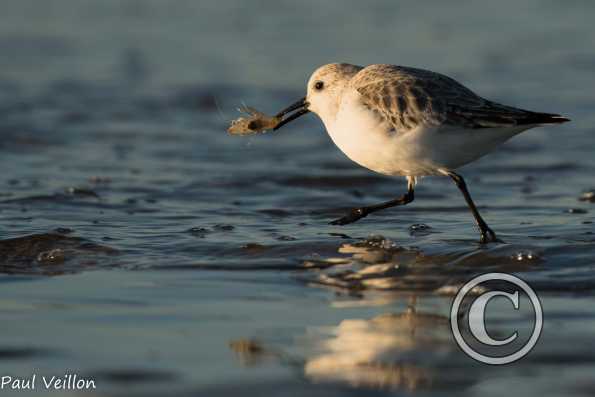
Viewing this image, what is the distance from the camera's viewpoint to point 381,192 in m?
9.29

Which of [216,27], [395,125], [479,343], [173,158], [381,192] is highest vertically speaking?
[216,27]

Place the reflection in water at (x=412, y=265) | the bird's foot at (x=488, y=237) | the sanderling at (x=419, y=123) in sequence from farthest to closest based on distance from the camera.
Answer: the bird's foot at (x=488, y=237) < the sanderling at (x=419, y=123) < the reflection in water at (x=412, y=265)

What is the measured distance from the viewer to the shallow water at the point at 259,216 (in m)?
4.62

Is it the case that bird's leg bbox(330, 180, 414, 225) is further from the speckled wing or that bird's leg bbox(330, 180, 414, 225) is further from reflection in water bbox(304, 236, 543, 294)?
the speckled wing

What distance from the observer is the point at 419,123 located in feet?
22.0

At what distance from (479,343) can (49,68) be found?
432 inches

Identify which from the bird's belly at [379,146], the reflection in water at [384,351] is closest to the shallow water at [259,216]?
the reflection in water at [384,351]

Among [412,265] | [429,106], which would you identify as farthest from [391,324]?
[429,106]

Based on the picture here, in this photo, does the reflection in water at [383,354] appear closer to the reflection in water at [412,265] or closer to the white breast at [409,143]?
the reflection in water at [412,265]

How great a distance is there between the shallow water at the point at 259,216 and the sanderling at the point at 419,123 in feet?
1.83

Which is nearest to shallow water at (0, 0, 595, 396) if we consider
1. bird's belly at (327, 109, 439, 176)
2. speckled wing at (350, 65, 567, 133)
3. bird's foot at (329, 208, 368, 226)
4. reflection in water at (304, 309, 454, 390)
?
reflection in water at (304, 309, 454, 390)

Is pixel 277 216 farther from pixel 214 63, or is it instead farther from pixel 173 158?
pixel 214 63

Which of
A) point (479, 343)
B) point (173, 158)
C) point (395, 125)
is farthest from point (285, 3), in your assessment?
point (479, 343)

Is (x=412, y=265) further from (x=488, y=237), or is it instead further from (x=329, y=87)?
(x=329, y=87)
